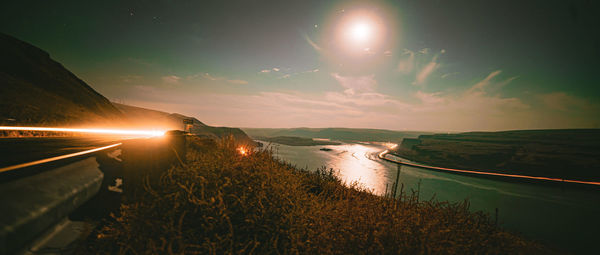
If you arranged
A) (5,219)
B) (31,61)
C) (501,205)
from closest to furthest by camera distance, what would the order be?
1. (5,219)
2. (501,205)
3. (31,61)

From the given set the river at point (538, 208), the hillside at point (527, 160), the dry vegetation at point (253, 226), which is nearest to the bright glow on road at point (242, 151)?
the dry vegetation at point (253, 226)

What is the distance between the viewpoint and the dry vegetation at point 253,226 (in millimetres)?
2400

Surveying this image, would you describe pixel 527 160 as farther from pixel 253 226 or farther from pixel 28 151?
pixel 28 151

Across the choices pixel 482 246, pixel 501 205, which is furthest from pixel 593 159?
pixel 482 246

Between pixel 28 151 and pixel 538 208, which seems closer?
pixel 28 151

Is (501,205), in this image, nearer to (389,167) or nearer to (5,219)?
(389,167)

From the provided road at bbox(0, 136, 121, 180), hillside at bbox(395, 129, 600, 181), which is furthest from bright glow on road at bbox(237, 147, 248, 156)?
hillside at bbox(395, 129, 600, 181)

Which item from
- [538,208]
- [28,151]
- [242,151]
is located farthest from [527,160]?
[28,151]

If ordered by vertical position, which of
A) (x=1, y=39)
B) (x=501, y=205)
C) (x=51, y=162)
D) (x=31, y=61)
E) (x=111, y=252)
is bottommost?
(x=501, y=205)

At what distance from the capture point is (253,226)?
2.76 m

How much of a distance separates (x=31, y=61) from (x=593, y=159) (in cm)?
18436

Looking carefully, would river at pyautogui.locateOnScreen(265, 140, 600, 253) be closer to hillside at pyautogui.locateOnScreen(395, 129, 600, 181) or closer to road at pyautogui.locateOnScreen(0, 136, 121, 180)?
road at pyautogui.locateOnScreen(0, 136, 121, 180)

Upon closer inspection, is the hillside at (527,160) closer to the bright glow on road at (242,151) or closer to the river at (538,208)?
the river at (538,208)

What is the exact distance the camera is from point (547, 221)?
3041 cm
